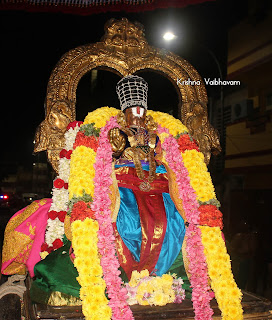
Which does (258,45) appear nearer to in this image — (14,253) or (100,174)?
(100,174)

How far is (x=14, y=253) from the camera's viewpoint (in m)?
3.64

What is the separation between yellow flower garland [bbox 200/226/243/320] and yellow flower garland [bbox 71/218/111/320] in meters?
1.06

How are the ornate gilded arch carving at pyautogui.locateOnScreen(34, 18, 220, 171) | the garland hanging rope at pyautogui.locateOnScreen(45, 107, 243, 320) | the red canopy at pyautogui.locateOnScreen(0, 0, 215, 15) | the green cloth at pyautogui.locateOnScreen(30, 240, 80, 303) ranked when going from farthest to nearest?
the ornate gilded arch carving at pyautogui.locateOnScreen(34, 18, 220, 171) → the red canopy at pyautogui.locateOnScreen(0, 0, 215, 15) → the green cloth at pyautogui.locateOnScreen(30, 240, 80, 303) → the garland hanging rope at pyautogui.locateOnScreen(45, 107, 243, 320)

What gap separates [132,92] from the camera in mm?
3967

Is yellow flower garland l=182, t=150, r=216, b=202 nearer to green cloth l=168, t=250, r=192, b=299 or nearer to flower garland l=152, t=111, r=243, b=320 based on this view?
flower garland l=152, t=111, r=243, b=320

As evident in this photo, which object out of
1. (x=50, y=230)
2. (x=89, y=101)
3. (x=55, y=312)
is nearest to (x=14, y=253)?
(x=50, y=230)

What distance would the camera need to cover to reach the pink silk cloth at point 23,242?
3.63m

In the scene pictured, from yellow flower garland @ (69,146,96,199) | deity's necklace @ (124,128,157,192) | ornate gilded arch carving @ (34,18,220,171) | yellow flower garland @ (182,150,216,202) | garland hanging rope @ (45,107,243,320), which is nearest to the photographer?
garland hanging rope @ (45,107,243,320)

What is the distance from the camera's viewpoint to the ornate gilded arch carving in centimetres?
418

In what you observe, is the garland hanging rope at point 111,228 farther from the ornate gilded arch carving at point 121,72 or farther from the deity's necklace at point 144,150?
the ornate gilded arch carving at point 121,72

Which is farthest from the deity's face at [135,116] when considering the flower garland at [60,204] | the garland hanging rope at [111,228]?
the flower garland at [60,204]

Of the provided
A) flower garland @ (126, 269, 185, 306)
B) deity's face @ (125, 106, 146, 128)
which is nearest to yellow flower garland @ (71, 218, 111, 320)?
flower garland @ (126, 269, 185, 306)

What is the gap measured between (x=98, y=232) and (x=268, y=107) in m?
7.90

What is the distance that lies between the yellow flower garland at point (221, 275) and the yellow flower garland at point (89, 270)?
106cm
